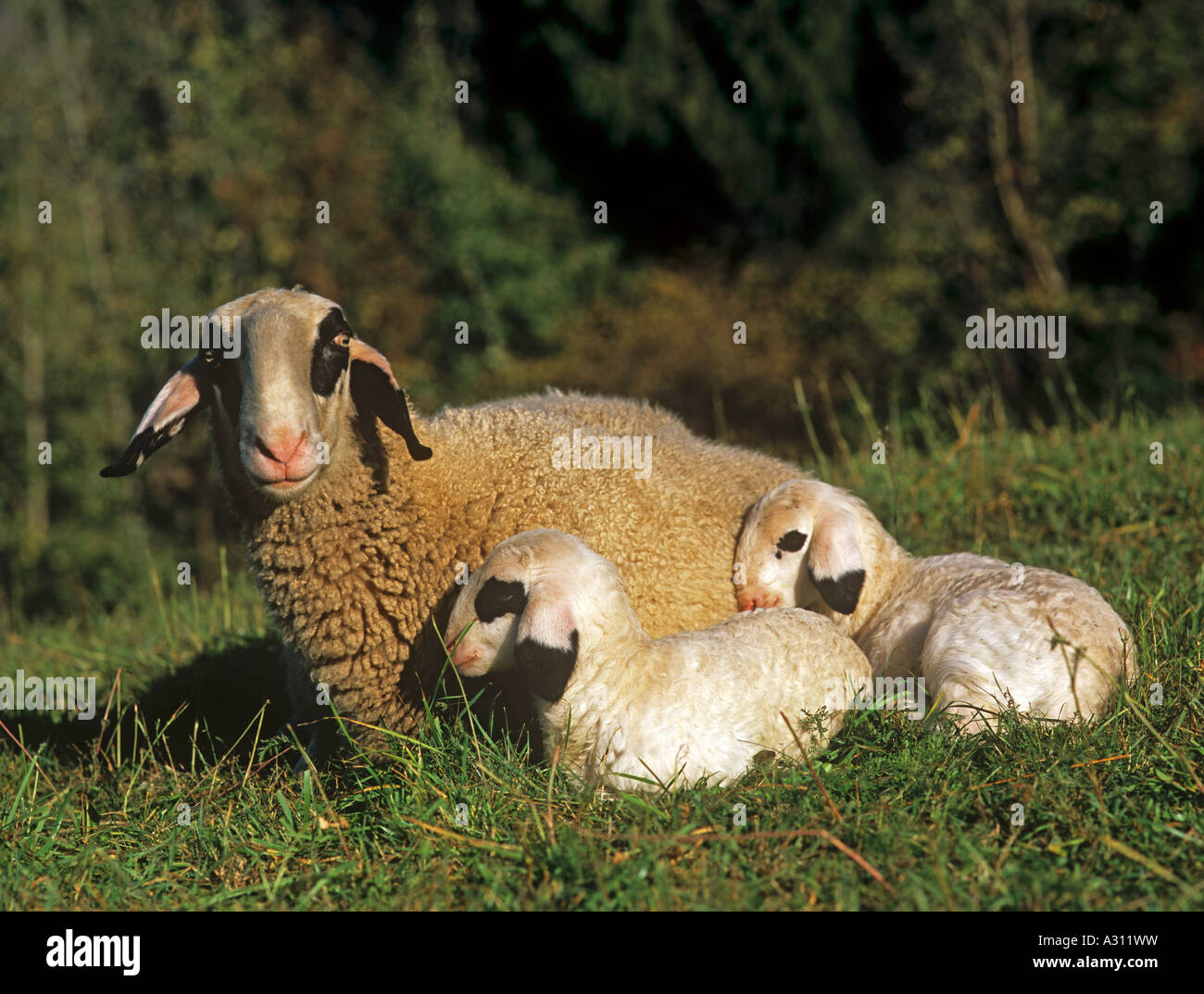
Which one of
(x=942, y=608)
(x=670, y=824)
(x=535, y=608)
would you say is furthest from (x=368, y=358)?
(x=942, y=608)

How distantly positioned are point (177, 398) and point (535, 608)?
1507 millimetres

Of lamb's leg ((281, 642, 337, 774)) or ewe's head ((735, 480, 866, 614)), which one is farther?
lamb's leg ((281, 642, 337, 774))

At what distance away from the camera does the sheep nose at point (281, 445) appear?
136 inches

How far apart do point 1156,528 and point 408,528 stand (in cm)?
356

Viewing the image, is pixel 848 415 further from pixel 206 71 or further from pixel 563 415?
pixel 206 71

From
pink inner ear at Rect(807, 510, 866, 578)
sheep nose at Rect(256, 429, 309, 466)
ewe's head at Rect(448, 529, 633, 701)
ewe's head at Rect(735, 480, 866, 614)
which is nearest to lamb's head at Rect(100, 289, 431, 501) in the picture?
sheep nose at Rect(256, 429, 309, 466)

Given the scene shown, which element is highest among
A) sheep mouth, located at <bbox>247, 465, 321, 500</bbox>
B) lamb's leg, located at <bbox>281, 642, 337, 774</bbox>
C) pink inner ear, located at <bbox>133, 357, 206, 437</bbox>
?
pink inner ear, located at <bbox>133, 357, 206, 437</bbox>

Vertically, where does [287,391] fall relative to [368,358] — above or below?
below

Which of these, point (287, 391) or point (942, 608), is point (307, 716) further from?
point (942, 608)

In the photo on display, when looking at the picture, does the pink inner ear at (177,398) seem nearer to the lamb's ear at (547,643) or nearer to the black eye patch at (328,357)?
the black eye patch at (328,357)

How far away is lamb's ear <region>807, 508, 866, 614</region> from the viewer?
3918 millimetres

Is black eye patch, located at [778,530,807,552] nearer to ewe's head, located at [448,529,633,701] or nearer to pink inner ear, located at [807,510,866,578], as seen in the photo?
pink inner ear, located at [807,510,866,578]

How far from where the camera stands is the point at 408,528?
3896mm

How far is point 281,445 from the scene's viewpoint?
11.4 feet
